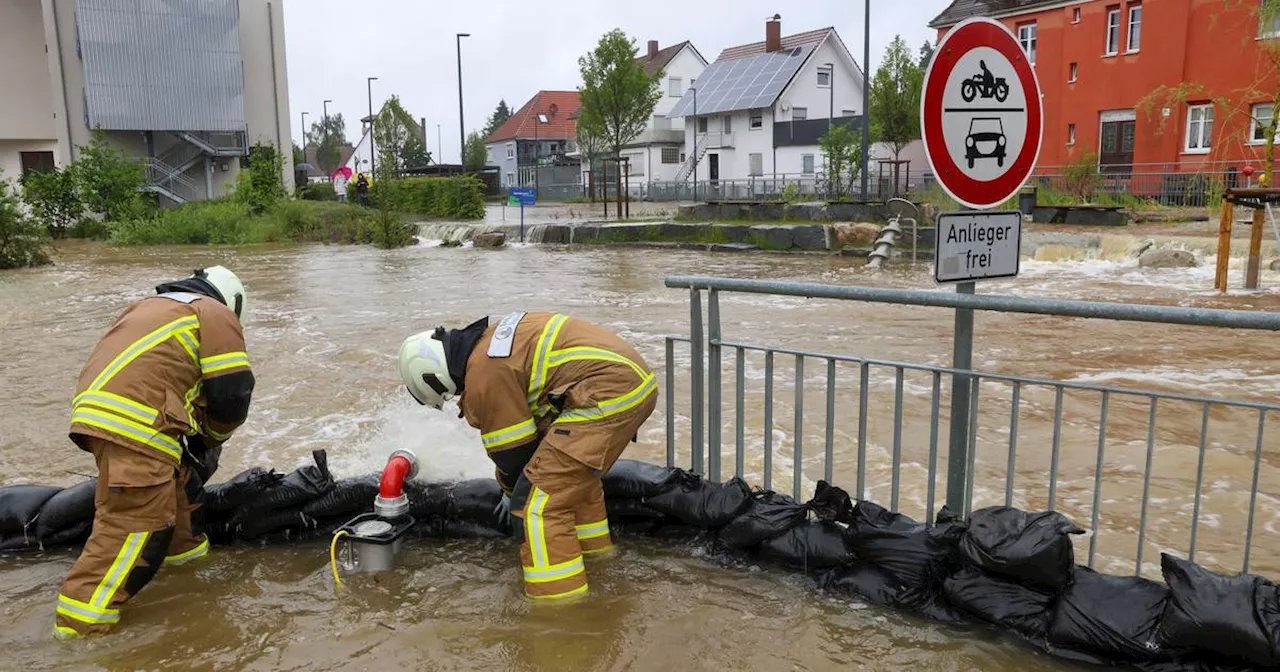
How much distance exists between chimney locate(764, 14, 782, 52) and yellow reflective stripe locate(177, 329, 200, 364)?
5270 cm

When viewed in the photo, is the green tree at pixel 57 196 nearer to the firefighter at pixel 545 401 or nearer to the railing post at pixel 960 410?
the firefighter at pixel 545 401

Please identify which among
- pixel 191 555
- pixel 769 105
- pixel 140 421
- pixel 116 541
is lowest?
pixel 191 555

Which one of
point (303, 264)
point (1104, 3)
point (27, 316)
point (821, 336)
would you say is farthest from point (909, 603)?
point (1104, 3)

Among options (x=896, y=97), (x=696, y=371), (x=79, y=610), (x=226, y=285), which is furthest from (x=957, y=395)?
(x=896, y=97)

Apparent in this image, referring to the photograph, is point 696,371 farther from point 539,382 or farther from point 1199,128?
point 1199,128

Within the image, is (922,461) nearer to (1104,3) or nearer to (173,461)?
(173,461)

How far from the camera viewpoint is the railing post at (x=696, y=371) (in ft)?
13.7

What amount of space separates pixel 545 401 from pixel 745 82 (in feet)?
161

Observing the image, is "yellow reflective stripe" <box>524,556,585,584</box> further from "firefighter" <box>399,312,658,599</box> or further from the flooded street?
the flooded street

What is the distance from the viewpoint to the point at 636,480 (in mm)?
4387

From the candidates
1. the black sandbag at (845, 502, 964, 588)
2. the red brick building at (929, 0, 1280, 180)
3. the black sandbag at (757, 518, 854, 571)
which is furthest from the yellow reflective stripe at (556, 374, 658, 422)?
the red brick building at (929, 0, 1280, 180)

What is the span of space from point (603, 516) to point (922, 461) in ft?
8.90

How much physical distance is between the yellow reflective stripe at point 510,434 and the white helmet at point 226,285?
1339 millimetres

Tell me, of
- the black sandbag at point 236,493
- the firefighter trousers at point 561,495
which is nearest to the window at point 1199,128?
the firefighter trousers at point 561,495
